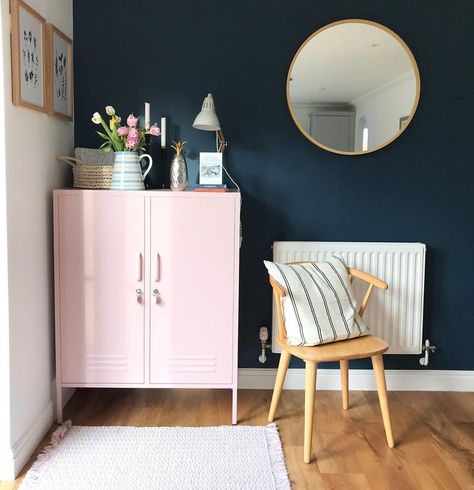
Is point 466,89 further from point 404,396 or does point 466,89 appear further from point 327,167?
point 404,396

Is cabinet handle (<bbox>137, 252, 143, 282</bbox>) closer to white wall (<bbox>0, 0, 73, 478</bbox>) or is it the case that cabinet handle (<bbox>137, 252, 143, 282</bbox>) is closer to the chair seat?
white wall (<bbox>0, 0, 73, 478</bbox>)

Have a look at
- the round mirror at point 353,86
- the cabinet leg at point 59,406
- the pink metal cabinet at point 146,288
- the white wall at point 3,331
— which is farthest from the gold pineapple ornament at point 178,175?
the cabinet leg at point 59,406

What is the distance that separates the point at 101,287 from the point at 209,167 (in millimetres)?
818

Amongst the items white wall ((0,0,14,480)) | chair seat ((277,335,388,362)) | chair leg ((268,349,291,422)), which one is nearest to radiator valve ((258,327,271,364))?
chair leg ((268,349,291,422))

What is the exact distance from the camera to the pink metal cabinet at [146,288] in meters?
3.03

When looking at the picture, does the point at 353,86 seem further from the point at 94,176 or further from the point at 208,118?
the point at 94,176

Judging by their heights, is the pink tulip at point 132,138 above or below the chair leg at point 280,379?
above

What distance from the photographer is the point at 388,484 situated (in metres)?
2.59

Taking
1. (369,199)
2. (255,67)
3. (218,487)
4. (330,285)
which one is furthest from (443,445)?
(255,67)

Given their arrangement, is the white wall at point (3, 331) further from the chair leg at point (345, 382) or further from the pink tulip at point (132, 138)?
the chair leg at point (345, 382)

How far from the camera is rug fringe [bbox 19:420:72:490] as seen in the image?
2.56 meters

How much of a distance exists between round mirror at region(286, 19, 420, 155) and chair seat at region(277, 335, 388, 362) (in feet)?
3.49

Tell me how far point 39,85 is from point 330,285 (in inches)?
64.0

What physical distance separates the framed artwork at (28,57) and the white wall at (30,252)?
1.4 inches
